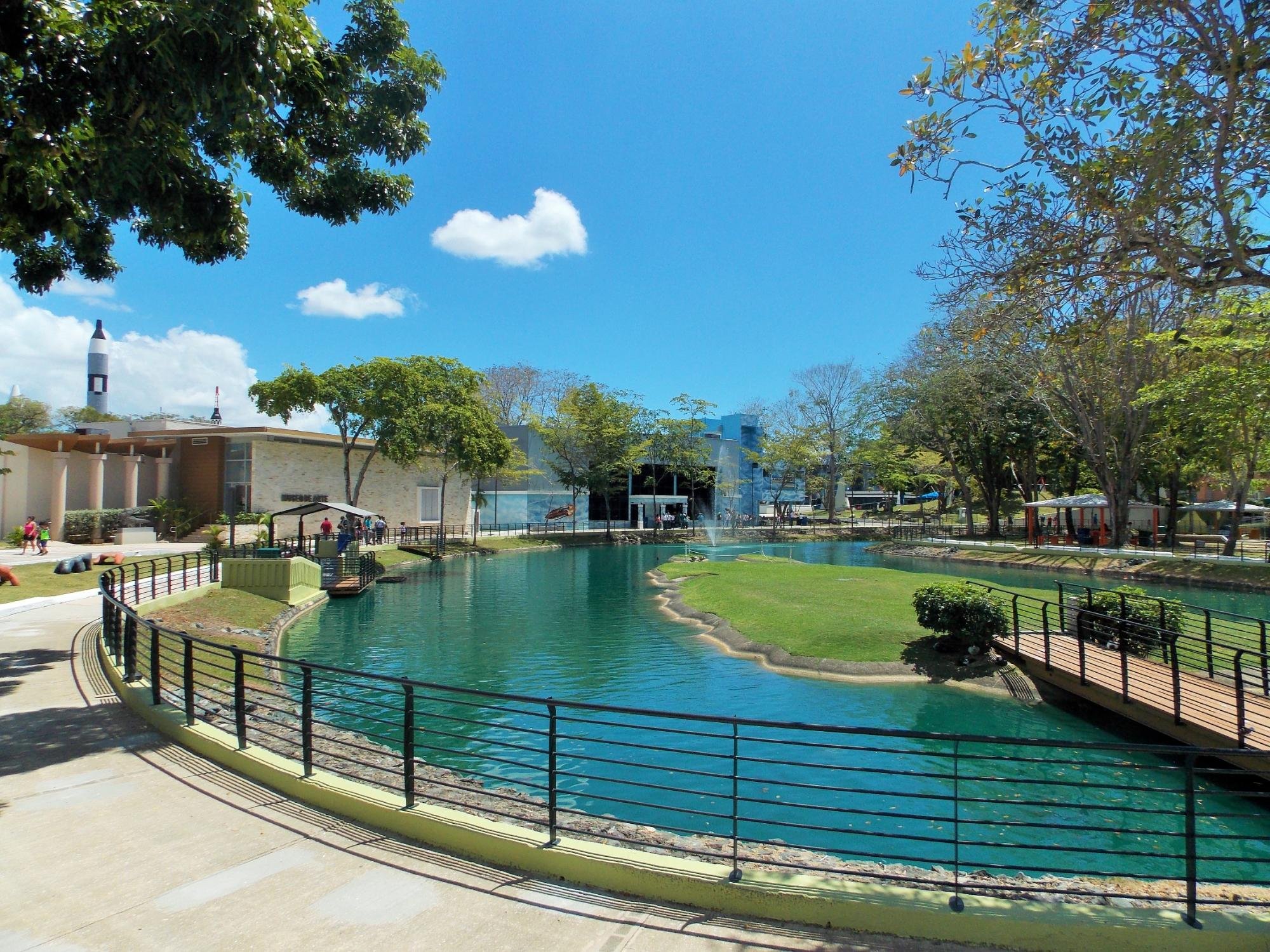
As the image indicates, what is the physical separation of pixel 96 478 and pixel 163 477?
329 centimetres

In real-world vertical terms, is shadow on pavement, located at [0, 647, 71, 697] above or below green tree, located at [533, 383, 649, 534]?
below

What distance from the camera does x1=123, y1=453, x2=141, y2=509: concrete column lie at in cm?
3531

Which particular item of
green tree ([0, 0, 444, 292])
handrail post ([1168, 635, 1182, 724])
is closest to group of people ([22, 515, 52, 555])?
green tree ([0, 0, 444, 292])

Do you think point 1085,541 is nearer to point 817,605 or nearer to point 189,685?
point 817,605

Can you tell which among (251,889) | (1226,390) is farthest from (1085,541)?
(251,889)

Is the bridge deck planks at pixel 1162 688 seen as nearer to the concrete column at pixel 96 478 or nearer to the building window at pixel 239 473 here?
the building window at pixel 239 473

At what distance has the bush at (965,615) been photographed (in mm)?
12672

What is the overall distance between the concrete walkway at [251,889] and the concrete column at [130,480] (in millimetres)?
35185

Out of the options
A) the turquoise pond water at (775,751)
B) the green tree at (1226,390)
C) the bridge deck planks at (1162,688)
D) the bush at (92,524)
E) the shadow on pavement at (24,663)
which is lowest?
the turquoise pond water at (775,751)

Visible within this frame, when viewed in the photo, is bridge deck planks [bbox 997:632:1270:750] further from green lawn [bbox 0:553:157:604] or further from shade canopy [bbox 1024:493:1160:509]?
shade canopy [bbox 1024:493:1160:509]

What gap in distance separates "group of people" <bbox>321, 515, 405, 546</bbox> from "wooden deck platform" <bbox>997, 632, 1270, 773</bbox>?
2684 cm

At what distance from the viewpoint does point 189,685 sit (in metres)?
7.08

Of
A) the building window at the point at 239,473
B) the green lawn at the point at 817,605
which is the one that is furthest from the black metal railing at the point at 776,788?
the building window at the point at 239,473

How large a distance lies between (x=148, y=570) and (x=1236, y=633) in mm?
27453
